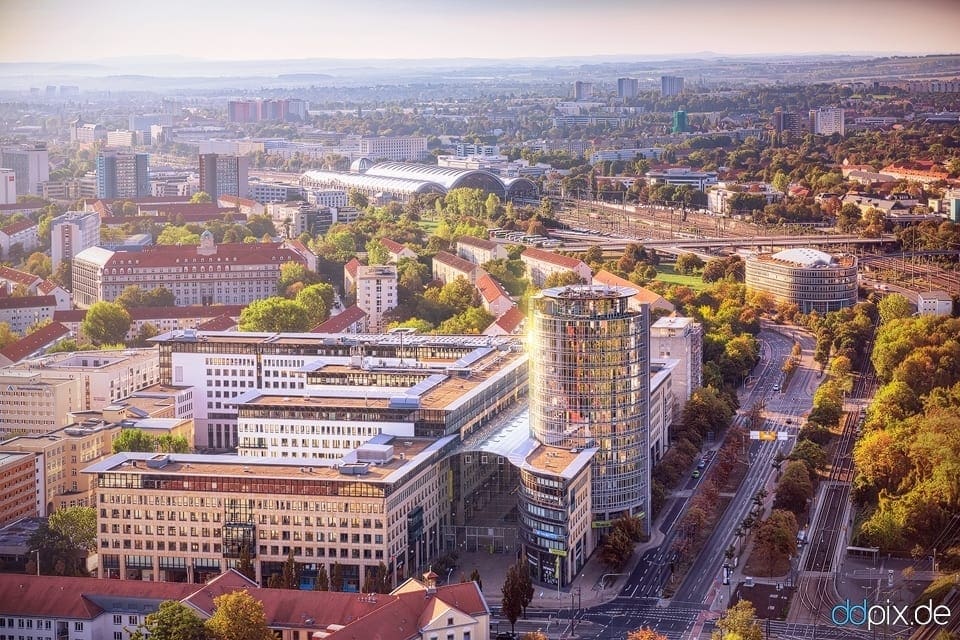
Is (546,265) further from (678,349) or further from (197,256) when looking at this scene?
(678,349)

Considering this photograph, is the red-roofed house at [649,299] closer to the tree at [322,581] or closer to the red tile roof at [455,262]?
the red tile roof at [455,262]

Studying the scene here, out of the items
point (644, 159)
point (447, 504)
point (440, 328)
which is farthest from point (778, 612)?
point (644, 159)

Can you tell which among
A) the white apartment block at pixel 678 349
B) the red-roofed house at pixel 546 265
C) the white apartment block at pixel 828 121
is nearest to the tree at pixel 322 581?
the white apartment block at pixel 678 349

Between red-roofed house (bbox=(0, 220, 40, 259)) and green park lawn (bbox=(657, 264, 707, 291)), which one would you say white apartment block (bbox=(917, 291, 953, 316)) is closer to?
green park lawn (bbox=(657, 264, 707, 291))

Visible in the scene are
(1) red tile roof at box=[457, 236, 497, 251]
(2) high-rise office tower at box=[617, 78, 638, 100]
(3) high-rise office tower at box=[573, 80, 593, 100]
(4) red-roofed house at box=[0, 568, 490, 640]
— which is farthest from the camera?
(3) high-rise office tower at box=[573, 80, 593, 100]

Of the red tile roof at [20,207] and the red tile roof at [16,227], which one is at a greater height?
the red tile roof at [20,207]

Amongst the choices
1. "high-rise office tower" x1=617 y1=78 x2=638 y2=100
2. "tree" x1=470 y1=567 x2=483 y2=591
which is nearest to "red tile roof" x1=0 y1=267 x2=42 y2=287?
"tree" x1=470 y1=567 x2=483 y2=591
